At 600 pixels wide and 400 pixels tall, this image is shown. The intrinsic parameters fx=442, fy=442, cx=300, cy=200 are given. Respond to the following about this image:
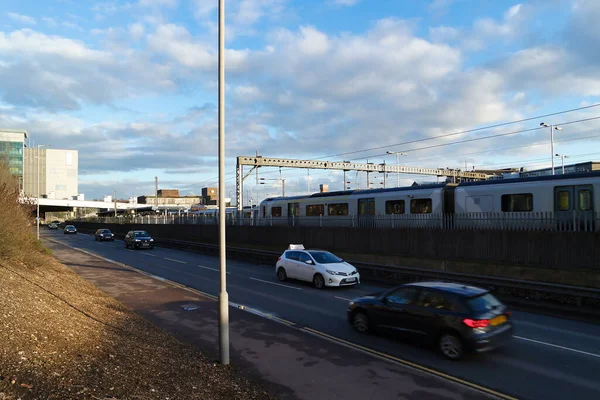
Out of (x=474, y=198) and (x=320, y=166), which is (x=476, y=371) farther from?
(x=320, y=166)

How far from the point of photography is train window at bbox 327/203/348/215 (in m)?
28.2

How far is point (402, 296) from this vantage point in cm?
973

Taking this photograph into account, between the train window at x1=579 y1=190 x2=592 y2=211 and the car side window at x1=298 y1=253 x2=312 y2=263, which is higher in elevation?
the train window at x1=579 y1=190 x2=592 y2=211

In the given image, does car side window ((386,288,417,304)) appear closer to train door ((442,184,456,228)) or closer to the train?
the train

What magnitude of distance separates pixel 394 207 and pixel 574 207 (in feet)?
30.6

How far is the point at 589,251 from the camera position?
14664 millimetres

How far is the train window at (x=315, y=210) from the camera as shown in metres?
30.2

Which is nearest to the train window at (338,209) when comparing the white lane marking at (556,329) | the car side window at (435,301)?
the white lane marking at (556,329)

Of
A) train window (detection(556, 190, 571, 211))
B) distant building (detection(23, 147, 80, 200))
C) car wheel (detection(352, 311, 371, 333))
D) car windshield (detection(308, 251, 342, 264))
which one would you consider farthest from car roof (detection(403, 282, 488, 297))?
distant building (detection(23, 147, 80, 200))

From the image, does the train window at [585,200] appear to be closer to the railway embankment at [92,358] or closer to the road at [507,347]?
the road at [507,347]

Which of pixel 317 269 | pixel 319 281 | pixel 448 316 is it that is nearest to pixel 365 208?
pixel 317 269

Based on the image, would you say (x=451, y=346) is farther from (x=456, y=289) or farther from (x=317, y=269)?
(x=317, y=269)

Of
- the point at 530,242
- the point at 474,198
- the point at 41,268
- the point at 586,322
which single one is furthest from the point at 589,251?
the point at 41,268

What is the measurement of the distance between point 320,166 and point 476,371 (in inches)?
1329
